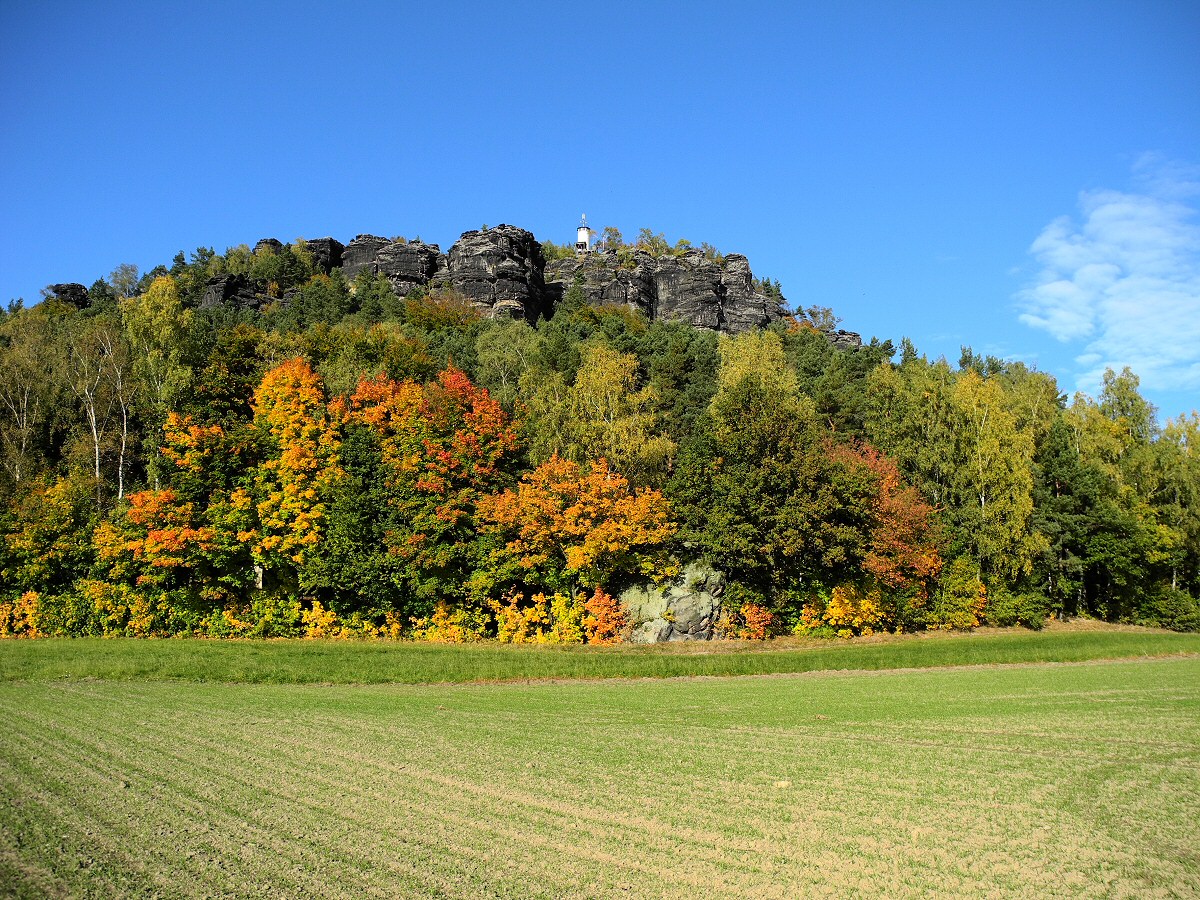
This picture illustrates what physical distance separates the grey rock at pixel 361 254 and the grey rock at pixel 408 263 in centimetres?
133

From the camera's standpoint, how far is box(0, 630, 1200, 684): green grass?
84.7 ft

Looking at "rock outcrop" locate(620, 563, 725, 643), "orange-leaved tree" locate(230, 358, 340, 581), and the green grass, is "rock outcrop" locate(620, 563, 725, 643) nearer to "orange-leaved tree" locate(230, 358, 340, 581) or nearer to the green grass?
the green grass

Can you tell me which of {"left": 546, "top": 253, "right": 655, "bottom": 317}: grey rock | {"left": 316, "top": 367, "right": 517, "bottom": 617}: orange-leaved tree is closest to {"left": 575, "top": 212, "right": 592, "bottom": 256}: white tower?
{"left": 546, "top": 253, "right": 655, "bottom": 317}: grey rock

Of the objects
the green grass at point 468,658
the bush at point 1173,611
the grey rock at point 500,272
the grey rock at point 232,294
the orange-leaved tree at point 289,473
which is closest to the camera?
the green grass at point 468,658

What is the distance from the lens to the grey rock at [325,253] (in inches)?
5463

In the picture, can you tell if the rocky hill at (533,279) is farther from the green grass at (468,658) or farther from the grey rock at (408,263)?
the green grass at (468,658)

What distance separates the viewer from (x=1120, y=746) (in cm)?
1476

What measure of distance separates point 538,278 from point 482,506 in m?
86.1

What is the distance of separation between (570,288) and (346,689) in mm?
110303

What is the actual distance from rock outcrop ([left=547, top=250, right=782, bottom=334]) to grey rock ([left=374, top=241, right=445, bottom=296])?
2062 centimetres

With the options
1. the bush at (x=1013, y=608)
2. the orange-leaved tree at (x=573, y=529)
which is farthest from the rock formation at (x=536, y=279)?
the bush at (x=1013, y=608)

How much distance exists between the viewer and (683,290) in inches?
4956

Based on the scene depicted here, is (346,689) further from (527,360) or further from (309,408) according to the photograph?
(527,360)

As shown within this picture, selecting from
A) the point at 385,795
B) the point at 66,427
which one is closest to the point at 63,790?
the point at 385,795
